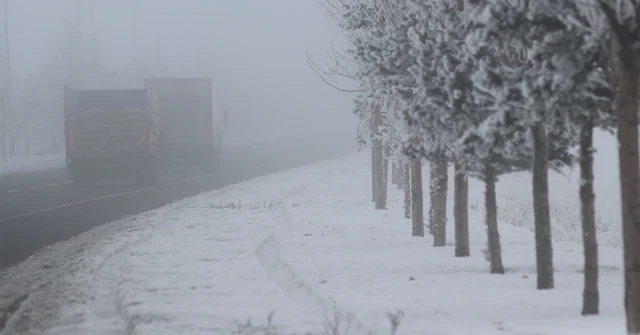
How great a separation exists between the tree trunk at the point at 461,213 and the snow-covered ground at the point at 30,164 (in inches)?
1344

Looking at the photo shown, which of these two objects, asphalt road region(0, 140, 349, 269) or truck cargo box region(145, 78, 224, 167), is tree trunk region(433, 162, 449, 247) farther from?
truck cargo box region(145, 78, 224, 167)

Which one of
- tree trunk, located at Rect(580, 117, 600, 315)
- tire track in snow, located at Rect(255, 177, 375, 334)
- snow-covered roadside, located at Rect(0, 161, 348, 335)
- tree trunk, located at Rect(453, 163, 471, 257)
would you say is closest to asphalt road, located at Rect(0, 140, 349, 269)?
snow-covered roadside, located at Rect(0, 161, 348, 335)

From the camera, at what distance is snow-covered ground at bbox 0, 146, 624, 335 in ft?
22.7

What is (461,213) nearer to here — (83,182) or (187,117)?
(83,182)

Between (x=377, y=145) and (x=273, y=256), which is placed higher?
(x=377, y=145)

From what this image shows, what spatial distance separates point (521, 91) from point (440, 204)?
16.2 feet

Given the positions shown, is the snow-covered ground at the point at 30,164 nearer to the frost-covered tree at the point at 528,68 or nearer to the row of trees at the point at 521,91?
the row of trees at the point at 521,91

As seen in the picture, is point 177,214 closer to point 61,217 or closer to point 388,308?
point 61,217

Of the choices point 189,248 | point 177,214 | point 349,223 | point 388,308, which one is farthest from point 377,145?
point 388,308

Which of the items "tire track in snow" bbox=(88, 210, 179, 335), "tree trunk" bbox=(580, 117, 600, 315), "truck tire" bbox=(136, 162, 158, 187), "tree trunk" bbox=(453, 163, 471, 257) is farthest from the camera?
"truck tire" bbox=(136, 162, 158, 187)

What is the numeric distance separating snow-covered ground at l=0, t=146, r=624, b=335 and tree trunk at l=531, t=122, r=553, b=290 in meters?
0.21

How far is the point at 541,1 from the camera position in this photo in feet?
21.3

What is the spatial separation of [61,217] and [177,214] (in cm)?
281

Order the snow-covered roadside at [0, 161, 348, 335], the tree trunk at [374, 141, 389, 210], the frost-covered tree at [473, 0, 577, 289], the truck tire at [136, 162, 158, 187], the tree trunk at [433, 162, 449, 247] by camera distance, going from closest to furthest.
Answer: the frost-covered tree at [473, 0, 577, 289], the snow-covered roadside at [0, 161, 348, 335], the tree trunk at [433, 162, 449, 247], the tree trunk at [374, 141, 389, 210], the truck tire at [136, 162, 158, 187]
